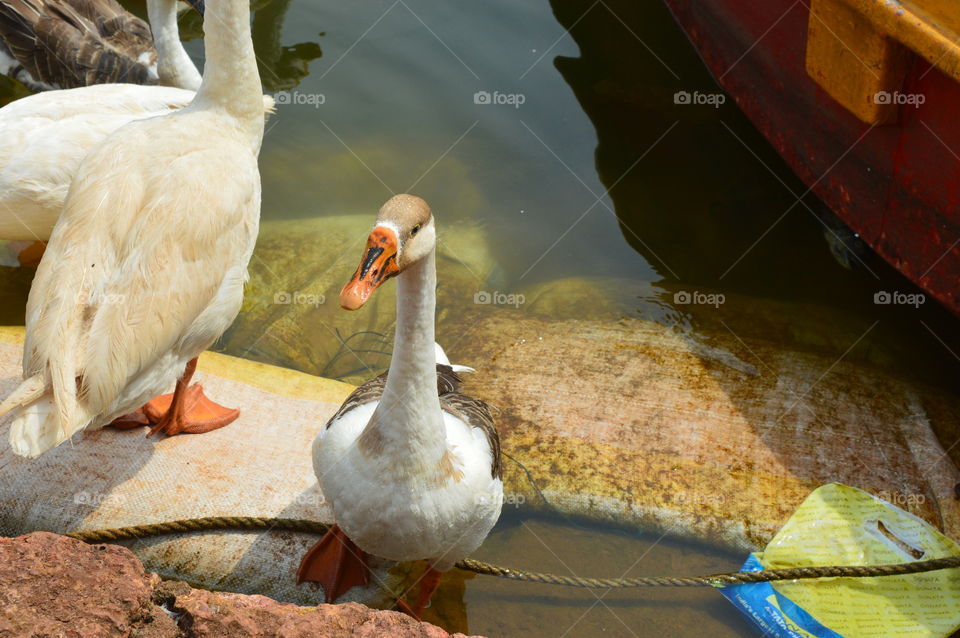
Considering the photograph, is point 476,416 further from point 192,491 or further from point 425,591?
point 192,491

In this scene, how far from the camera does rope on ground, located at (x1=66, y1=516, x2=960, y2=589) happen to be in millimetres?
3643

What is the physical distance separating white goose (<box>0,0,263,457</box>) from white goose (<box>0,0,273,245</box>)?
669 mm

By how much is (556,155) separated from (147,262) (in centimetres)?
474

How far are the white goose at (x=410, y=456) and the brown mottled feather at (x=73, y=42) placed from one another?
4469 mm

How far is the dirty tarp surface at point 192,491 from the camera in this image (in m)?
3.72

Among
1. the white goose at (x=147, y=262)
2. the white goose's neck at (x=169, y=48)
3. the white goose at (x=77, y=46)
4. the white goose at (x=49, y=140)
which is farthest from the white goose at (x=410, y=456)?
the white goose at (x=77, y=46)

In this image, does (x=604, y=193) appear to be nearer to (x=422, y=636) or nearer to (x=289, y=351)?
(x=289, y=351)

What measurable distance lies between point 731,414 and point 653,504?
73 cm

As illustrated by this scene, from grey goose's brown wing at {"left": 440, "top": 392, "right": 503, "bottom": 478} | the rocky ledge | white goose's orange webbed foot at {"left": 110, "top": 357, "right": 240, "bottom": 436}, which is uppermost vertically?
the rocky ledge

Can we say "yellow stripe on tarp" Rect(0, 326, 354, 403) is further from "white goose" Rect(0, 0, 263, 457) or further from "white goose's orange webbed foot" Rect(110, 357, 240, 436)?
"white goose" Rect(0, 0, 263, 457)

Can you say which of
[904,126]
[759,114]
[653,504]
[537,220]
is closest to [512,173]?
[537,220]

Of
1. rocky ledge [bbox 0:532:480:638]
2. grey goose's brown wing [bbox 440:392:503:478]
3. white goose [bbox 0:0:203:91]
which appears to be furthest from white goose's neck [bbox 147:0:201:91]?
rocky ledge [bbox 0:532:480:638]

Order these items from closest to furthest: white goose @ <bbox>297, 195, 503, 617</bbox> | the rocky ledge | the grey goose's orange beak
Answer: the rocky ledge < the grey goose's orange beak < white goose @ <bbox>297, 195, 503, 617</bbox>

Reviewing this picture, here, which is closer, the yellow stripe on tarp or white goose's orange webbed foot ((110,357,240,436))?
white goose's orange webbed foot ((110,357,240,436))
